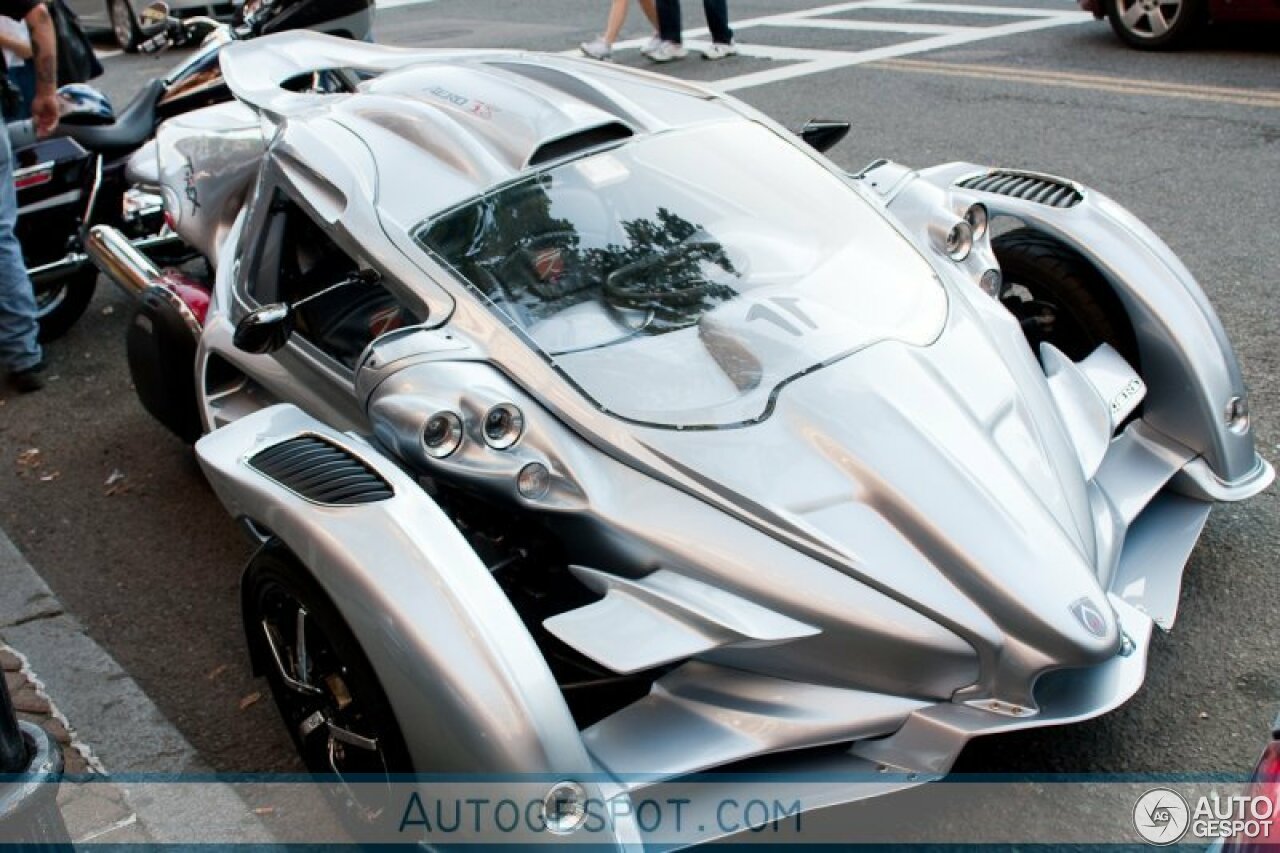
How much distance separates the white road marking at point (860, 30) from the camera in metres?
10.9

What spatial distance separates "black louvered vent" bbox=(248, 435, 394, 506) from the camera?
318cm

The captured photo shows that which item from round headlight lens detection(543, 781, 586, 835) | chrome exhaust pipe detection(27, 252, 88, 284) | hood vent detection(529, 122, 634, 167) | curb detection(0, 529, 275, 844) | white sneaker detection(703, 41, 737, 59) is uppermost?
hood vent detection(529, 122, 634, 167)

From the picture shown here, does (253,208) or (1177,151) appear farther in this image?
(1177,151)

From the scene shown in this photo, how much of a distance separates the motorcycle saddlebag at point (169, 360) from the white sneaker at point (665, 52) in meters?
7.23

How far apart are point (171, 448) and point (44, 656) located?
5.01ft

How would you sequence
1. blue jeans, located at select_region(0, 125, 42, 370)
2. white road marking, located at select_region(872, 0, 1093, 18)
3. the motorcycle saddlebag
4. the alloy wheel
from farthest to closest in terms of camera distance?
white road marking, located at select_region(872, 0, 1093, 18)
the alloy wheel
blue jeans, located at select_region(0, 125, 42, 370)
the motorcycle saddlebag

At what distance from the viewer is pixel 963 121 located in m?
9.00

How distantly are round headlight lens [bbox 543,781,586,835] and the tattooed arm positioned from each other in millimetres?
4900

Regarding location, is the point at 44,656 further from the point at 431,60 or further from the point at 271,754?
the point at 431,60

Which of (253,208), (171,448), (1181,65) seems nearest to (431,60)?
(253,208)

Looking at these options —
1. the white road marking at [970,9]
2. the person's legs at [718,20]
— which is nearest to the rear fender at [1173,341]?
the person's legs at [718,20]

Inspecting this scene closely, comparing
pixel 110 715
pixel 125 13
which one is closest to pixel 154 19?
pixel 110 715

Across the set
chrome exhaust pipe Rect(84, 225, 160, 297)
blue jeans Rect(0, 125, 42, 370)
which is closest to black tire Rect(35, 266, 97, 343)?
blue jeans Rect(0, 125, 42, 370)

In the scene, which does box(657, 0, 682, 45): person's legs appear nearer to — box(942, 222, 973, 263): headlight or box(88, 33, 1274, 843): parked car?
box(88, 33, 1274, 843): parked car
